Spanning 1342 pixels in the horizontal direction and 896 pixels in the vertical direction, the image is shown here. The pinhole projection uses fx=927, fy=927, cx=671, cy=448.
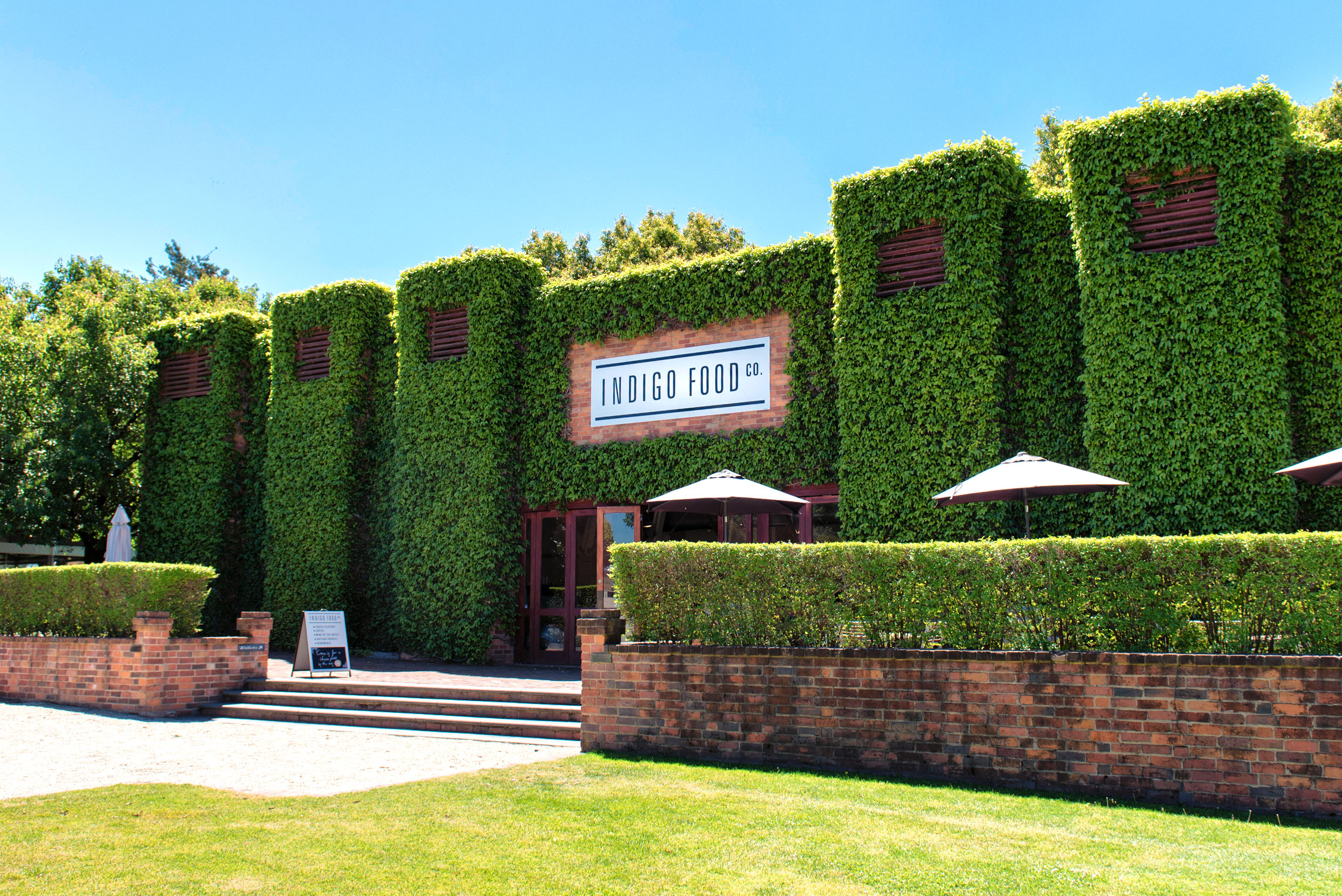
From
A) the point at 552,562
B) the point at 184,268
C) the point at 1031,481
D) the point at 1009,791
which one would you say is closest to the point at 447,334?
the point at 552,562

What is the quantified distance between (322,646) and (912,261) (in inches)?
366

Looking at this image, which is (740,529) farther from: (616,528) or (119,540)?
(119,540)

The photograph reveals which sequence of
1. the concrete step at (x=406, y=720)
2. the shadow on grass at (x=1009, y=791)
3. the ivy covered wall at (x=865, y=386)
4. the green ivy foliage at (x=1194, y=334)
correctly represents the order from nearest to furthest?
the shadow on grass at (x=1009, y=791)
the concrete step at (x=406, y=720)
the green ivy foliage at (x=1194, y=334)
the ivy covered wall at (x=865, y=386)

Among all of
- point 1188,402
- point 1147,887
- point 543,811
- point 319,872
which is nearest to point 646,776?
point 543,811

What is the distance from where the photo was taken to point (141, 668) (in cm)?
1091

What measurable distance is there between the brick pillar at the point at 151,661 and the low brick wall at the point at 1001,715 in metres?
5.92

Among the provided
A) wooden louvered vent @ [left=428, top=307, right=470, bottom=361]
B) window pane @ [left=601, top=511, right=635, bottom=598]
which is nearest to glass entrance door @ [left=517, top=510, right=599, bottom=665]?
window pane @ [left=601, top=511, right=635, bottom=598]

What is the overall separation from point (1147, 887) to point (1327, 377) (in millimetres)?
8282

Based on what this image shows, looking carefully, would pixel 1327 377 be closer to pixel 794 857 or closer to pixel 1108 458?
pixel 1108 458

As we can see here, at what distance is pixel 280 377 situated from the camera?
17188mm

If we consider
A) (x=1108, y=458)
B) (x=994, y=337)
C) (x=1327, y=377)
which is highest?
(x=994, y=337)

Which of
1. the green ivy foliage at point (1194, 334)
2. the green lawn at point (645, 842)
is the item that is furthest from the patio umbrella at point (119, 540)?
the green ivy foliage at point (1194, 334)

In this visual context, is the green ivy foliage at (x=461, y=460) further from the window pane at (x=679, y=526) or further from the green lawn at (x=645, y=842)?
the green lawn at (x=645, y=842)

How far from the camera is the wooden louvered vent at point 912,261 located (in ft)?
39.6
